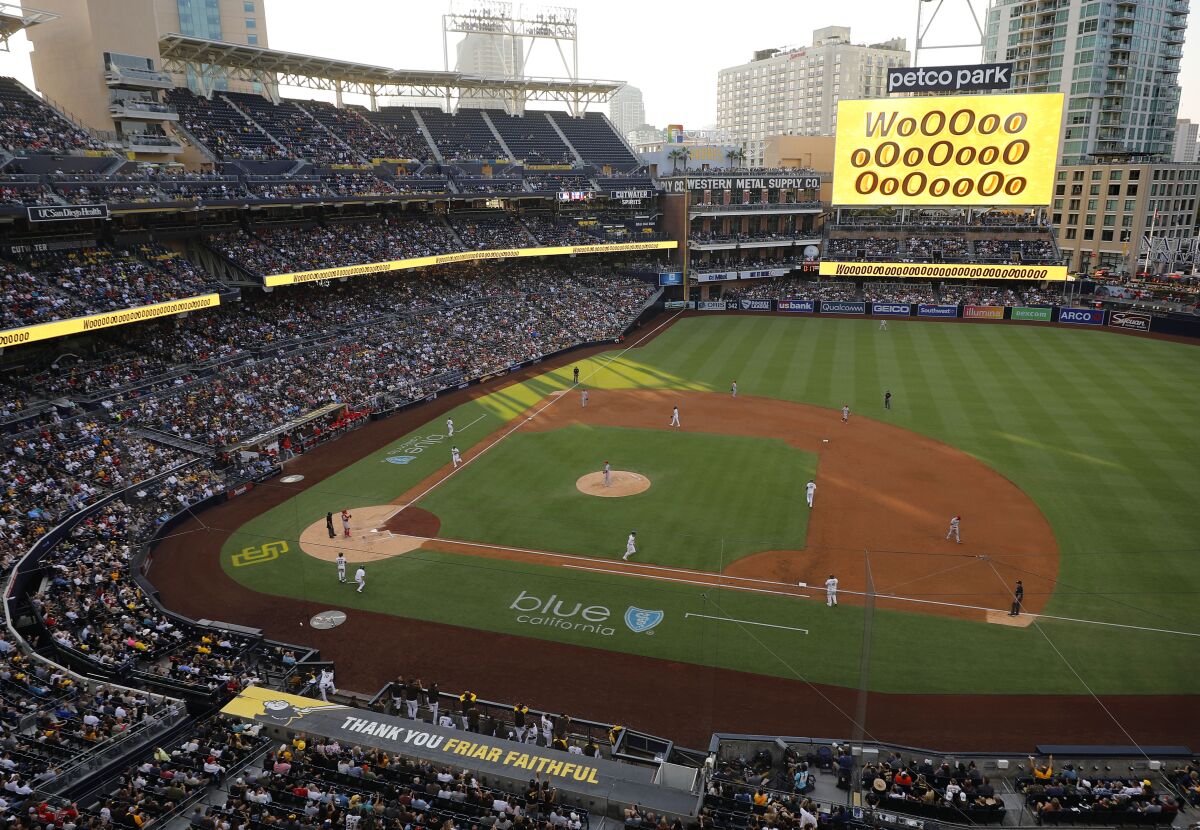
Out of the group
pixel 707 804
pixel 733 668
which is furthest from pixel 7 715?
pixel 733 668

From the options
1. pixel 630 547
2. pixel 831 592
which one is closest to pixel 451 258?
pixel 630 547

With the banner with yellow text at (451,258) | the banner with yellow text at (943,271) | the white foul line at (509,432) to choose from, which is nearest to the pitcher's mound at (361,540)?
the white foul line at (509,432)

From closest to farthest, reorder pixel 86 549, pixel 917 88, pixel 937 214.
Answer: pixel 86 549, pixel 917 88, pixel 937 214

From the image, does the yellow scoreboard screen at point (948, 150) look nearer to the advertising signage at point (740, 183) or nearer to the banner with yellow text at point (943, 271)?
the banner with yellow text at point (943, 271)

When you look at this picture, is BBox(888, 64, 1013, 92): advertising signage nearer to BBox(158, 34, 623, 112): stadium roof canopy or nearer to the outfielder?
BBox(158, 34, 623, 112): stadium roof canopy

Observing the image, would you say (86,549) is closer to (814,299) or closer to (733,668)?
(733,668)

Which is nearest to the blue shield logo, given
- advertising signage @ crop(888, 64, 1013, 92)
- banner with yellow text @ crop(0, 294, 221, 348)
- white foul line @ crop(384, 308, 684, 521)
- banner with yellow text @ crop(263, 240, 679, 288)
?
white foul line @ crop(384, 308, 684, 521)

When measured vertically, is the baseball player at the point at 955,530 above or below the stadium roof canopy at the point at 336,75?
below
